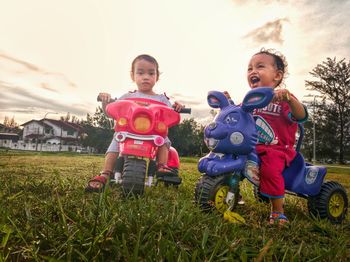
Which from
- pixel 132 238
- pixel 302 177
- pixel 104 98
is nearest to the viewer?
pixel 132 238

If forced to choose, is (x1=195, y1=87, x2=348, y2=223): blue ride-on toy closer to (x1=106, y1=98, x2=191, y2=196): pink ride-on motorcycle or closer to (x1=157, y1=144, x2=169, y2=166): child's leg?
(x1=106, y1=98, x2=191, y2=196): pink ride-on motorcycle

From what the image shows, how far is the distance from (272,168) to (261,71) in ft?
3.32

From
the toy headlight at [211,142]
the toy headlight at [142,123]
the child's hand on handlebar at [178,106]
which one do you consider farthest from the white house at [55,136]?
the toy headlight at [211,142]

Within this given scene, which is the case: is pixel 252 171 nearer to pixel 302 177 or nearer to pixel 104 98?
pixel 302 177

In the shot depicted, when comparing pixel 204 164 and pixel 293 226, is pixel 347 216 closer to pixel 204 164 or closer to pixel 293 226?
pixel 293 226

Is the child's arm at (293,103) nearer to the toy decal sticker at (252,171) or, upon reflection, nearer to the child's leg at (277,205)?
the toy decal sticker at (252,171)

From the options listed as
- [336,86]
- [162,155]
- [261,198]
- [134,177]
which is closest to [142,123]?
[162,155]

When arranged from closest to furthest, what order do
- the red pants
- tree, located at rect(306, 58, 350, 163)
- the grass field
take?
the grass field < the red pants < tree, located at rect(306, 58, 350, 163)

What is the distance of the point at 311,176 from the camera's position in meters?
3.02

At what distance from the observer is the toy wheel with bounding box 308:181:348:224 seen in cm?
295

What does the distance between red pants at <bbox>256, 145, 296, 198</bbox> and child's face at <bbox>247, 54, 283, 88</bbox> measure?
2.27 ft

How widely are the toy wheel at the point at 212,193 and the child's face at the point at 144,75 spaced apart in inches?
73.1

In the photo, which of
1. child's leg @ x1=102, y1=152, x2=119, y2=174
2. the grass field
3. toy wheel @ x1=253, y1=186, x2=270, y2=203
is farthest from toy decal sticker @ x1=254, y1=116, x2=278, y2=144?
child's leg @ x1=102, y1=152, x2=119, y2=174

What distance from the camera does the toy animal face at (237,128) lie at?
2.61 metres
